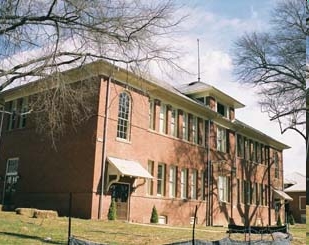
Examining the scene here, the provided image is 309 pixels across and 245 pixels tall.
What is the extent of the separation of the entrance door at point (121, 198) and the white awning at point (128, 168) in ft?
2.71

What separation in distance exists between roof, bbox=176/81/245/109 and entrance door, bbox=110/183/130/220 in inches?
372

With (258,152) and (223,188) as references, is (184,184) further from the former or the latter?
(258,152)

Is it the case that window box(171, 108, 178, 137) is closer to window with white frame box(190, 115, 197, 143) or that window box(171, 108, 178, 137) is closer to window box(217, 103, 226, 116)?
window with white frame box(190, 115, 197, 143)

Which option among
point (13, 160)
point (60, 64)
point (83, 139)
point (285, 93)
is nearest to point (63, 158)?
point (83, 139)

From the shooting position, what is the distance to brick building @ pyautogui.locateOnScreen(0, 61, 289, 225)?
17562 millimetres

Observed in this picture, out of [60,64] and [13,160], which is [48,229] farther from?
[13,160]

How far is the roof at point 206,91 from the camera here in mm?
25781

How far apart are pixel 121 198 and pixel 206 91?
32.6ft

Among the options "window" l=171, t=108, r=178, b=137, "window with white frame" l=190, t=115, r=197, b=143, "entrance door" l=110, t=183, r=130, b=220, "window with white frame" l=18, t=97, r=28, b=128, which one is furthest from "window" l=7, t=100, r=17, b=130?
"window with white frame" l=190, t=115, r=197, b=143

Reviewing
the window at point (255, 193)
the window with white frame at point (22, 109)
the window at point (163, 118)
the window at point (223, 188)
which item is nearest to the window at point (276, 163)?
the window at point (255, 193)

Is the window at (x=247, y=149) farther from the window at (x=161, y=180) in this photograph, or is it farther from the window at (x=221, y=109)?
the window at (x=161, y=180)

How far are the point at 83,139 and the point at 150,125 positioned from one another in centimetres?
390

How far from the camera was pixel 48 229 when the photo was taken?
460 inches

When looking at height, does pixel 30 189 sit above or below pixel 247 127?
below
